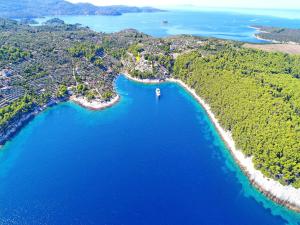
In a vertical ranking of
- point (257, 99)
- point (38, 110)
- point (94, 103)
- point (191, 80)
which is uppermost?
point (257, 99)

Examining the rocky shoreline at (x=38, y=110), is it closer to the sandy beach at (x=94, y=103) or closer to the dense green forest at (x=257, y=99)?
the sandy beach at (x=94, y=103)

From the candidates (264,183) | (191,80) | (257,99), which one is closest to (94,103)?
(191,80)

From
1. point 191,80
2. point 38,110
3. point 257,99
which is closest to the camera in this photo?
point 257,99

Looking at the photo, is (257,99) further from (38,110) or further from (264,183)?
(38,110)

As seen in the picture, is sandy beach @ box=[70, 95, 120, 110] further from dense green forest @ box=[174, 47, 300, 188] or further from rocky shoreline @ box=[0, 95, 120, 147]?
dense green forest @ box=[174, 47, 300, 188]

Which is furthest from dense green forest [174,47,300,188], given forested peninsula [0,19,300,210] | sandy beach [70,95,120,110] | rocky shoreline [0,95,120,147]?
rocky shoreline [0,95,120,147]

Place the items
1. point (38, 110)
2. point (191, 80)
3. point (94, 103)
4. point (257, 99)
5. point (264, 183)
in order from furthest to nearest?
point (191, 80) < point (94, 103) < point (38, 110) < point (257, 99) < point (264, 183)
